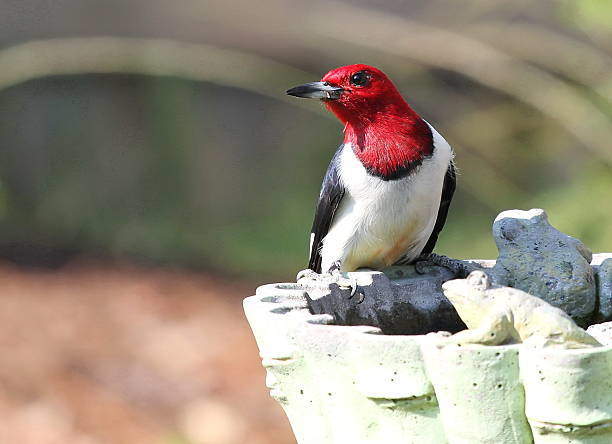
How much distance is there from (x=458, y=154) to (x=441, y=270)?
2576 mm

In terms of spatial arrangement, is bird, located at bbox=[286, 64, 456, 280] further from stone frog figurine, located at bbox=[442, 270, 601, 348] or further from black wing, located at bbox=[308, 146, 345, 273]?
stone frog figurine, located at bbox=[442, 270, 601, 348]

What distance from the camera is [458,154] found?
4.83 metres

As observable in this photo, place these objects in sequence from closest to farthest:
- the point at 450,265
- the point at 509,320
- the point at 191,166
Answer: the point at 509,320, the point at 450,265, the point at 191,166

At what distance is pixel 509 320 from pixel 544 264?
70 cm

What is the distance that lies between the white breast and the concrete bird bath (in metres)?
0.69

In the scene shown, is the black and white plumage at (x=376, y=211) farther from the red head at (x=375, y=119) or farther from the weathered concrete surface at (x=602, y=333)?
the weathered concrete surface at (x=602, y=333)

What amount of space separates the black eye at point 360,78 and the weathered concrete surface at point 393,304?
50 cm

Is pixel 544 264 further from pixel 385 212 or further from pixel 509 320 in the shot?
pixel 509 320

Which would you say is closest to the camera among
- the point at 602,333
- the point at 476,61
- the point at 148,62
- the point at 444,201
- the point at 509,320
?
the point at 509,320

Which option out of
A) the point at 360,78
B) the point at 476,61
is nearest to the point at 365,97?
the point at 360,78

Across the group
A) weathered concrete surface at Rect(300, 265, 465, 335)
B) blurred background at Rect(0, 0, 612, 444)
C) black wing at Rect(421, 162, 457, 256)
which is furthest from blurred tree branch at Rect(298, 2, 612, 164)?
weathered concrete surface at Rect(300, 265, 465, 335)

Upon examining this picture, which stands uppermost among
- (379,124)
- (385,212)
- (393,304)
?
(379,124)

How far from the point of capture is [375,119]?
2.50m

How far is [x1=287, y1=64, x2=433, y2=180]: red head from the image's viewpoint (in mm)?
2441
